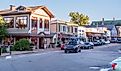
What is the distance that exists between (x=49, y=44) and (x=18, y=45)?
1510 centimetres

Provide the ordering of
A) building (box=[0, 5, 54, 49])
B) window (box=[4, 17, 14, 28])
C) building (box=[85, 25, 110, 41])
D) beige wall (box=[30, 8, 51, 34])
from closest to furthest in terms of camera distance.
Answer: building (box=[0, 5, 54, 49]) → beige wall (box=[30, 8, 51, 34]) → window (box=[4, 17, 14, 28]) → building (box=[85, 25, 110, 41])

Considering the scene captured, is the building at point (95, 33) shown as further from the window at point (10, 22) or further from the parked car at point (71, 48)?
A: the parked car at point (71, 48)

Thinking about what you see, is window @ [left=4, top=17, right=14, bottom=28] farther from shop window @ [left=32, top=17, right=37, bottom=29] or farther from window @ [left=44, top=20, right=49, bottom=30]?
window @ [left=44, top=20, right=49, bottom=30]

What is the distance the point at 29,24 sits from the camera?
57875 mm

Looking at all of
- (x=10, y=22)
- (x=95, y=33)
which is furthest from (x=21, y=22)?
(x=95, y=33)

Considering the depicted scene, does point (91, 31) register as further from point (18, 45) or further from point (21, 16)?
point (18, 45)

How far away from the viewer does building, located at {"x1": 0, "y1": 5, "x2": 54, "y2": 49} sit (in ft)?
191

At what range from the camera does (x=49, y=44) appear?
214ft

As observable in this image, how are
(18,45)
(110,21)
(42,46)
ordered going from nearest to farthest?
(18,45) < (42,46) < (110,21)

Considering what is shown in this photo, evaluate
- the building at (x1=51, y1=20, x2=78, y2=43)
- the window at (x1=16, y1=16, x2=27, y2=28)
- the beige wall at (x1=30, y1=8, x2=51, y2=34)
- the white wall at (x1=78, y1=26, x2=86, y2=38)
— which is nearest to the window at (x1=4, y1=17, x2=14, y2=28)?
the window at (x1=16, y1=16, x2=27, y2=28)

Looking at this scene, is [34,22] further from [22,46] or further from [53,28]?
[53,28]

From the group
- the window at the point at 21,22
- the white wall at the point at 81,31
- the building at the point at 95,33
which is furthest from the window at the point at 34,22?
the building at the point at 95,33

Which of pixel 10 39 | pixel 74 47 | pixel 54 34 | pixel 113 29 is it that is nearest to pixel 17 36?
pixel 10 39

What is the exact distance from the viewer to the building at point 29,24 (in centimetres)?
5834
